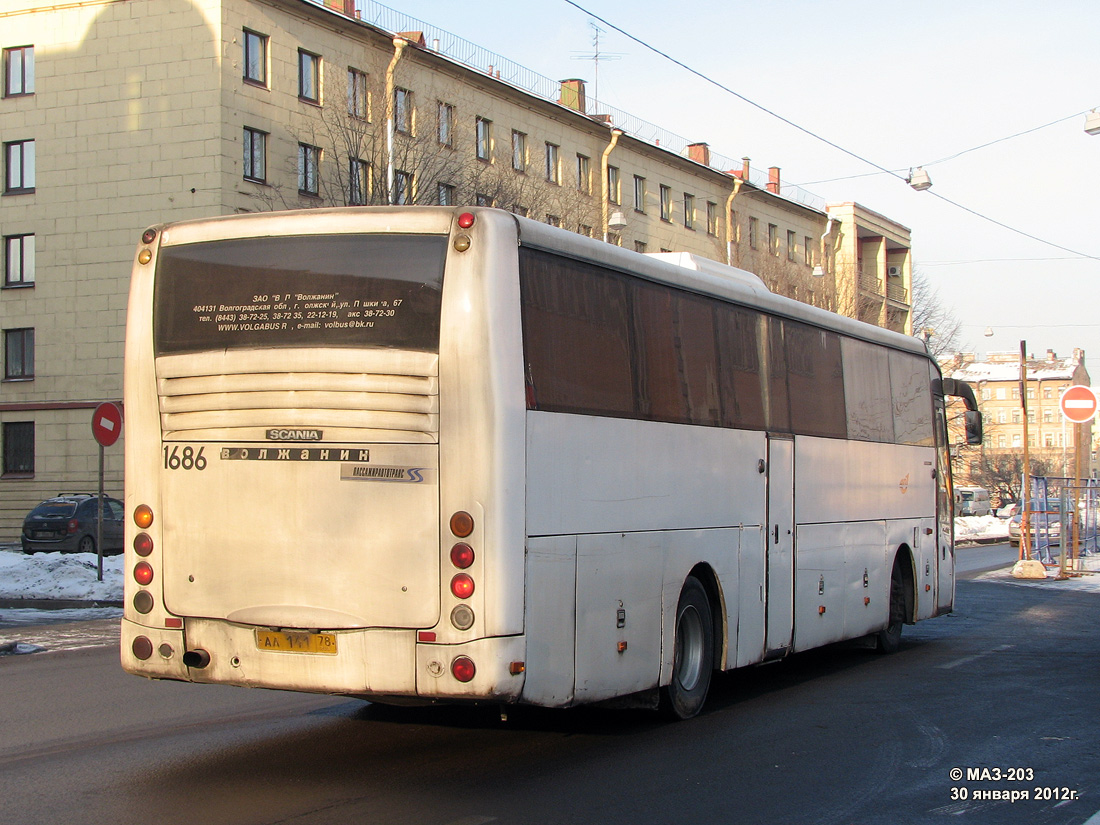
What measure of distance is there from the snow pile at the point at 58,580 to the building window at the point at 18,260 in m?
20.5

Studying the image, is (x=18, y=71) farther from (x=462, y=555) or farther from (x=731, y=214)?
(x=462, y=555)

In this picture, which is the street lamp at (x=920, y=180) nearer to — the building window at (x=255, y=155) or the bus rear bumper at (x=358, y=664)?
the building window at (x=255, y=155)

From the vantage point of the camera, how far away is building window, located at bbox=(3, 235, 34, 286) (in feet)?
134

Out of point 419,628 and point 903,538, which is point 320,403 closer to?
point 419,628

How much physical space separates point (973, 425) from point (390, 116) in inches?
935

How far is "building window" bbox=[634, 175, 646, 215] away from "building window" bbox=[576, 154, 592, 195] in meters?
3.32

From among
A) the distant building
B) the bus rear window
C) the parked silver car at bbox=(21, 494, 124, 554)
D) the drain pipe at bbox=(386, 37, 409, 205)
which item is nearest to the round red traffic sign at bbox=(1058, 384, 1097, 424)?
the drain pipe at bbox=(386, 37, 409, 205)

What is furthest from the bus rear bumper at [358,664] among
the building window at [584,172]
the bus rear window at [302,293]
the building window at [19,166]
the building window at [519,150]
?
the building window at [584,172]

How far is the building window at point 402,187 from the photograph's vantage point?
32.1m

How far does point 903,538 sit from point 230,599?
8332mm

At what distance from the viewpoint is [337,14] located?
3916 centimetres

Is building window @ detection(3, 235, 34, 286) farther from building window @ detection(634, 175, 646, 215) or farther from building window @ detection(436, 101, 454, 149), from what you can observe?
building window @ detection(634, 175, 646, 215)

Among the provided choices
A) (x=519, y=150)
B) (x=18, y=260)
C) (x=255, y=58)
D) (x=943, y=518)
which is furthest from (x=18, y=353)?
(x=943, y=518)

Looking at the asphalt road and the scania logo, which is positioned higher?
the scania logo
